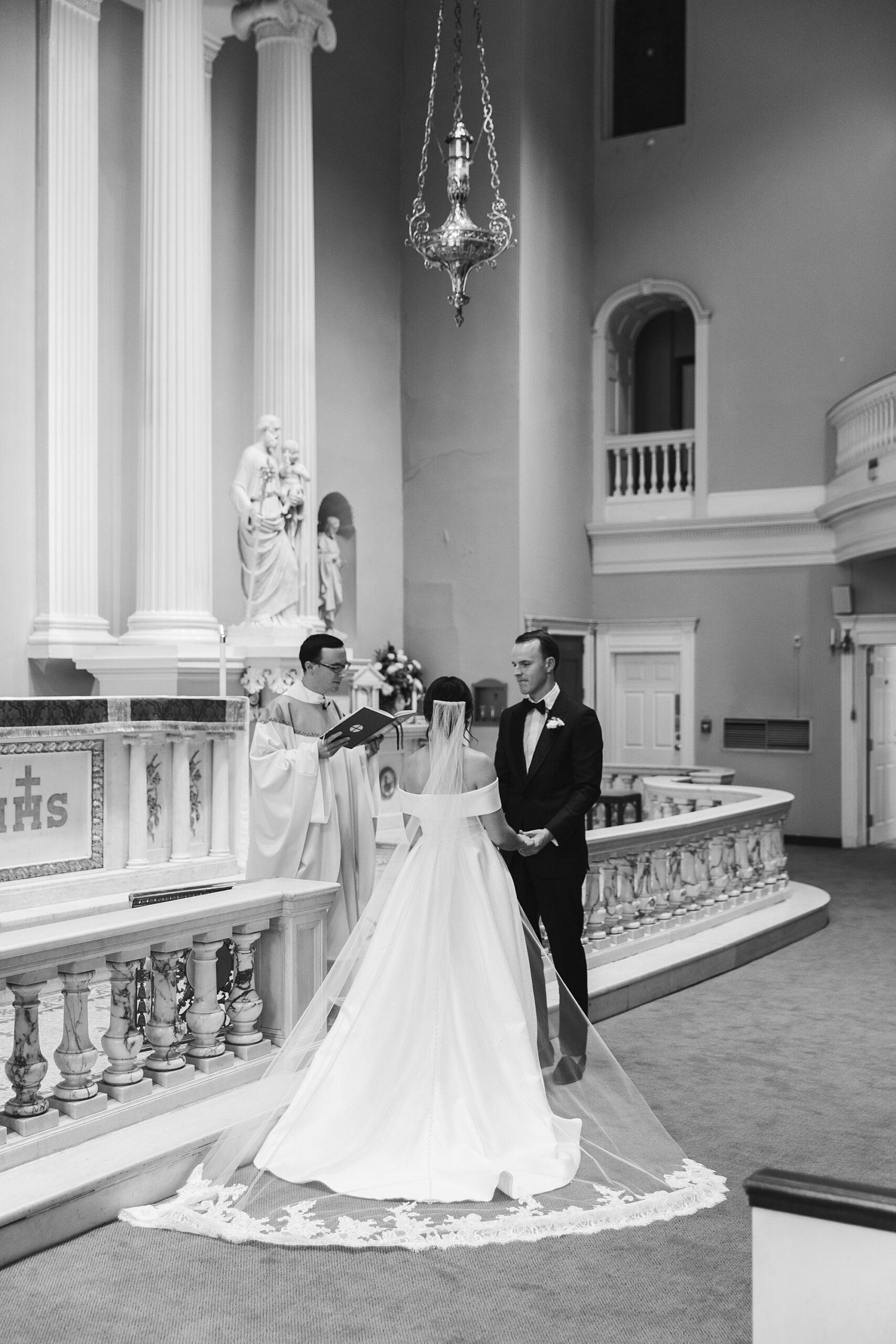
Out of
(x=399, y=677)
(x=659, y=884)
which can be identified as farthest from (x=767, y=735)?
(x=659, y=884)

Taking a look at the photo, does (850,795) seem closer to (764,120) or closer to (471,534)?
(471,534)

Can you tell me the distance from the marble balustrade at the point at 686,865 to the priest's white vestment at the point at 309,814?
1943 mm

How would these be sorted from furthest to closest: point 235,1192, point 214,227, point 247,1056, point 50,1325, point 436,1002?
1. point 214,227
2. point 247,1056
3. point 436,1002
4. point 235,1192
5. point 50,1325

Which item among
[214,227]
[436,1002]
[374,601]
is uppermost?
[214,227]

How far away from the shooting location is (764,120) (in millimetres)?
16406

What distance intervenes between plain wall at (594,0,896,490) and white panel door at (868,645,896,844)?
2364 mm

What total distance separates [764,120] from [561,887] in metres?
13.6

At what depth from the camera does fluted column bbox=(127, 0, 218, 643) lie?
1165 centimetres

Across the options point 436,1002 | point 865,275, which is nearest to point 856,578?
point 865,275

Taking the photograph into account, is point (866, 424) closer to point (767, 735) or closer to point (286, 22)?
point (767, 735)

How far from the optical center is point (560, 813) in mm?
5363

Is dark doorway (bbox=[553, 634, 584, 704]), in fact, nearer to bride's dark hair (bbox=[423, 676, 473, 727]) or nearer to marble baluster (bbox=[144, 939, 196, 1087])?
bride's dark hair (bbox=[423, 676, 473, 727])

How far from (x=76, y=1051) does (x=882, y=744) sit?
1378cm

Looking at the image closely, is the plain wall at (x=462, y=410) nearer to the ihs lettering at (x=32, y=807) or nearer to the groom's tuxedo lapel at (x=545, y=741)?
the ihs lettering at (x=32, y=807)
